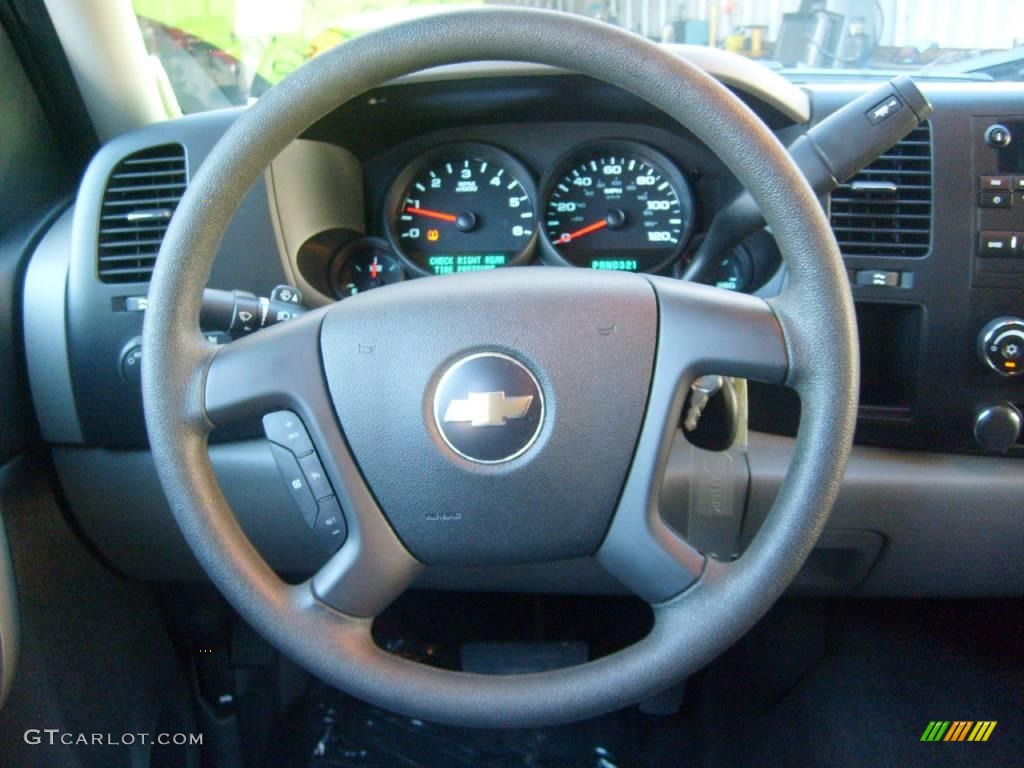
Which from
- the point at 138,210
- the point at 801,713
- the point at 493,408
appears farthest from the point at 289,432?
the point at 801,713

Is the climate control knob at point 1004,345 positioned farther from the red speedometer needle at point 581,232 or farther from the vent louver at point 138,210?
the vent louver at point 138,210

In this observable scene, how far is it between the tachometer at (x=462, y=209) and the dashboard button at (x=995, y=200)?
0.64m

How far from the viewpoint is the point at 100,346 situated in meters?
1.36

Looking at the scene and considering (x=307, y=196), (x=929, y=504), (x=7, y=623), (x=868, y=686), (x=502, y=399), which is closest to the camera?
(x=502, y=399)

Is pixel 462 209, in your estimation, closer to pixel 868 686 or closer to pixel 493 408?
pixel 493 408

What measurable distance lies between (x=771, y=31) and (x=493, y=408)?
915 millimetres

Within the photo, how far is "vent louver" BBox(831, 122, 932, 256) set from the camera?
1.27 metres

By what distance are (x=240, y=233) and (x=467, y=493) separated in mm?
664

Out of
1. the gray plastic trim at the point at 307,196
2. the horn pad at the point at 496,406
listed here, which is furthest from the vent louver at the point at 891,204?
the gray plastic trim at the point at 307,196

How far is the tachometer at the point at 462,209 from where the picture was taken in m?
1.52

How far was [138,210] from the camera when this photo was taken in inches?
54.1

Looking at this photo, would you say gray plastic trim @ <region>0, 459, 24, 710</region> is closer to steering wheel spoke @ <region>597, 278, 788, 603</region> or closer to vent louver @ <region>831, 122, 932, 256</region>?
steering wheel spoke @ <region>597, 278, 788, 603</region>

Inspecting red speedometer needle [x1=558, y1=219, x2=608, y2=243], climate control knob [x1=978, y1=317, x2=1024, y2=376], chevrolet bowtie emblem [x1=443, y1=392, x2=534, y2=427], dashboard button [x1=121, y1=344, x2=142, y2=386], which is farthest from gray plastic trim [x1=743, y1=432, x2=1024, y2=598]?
dashboard button [x1=121, y1=344, x2=142, y2=386]

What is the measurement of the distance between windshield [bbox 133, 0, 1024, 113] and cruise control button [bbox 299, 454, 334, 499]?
0.73 metres
